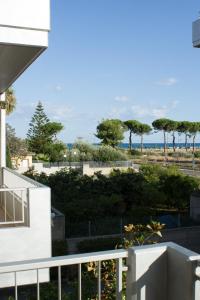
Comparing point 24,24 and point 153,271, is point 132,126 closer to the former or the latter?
point 24,24

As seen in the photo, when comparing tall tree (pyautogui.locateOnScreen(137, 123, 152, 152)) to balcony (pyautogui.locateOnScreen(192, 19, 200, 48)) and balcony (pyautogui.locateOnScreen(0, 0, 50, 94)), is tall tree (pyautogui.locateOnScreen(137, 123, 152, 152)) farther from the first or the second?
balcony (pyautogui.locateOnScreen(0, 0, 50, 94))

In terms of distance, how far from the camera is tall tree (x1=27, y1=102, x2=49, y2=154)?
1629 inches

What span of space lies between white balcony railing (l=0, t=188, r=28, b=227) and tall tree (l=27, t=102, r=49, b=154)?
3309cm

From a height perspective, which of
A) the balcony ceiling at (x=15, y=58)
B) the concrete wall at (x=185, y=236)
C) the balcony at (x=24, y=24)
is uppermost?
the balcony at (x=24, y=24)

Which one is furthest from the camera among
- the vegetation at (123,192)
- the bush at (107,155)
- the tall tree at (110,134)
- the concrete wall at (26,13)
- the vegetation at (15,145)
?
the tall tree at (110,134)

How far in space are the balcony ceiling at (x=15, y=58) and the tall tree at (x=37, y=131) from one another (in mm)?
33769

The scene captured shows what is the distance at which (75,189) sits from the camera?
18.3 m

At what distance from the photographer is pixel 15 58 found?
227 inches

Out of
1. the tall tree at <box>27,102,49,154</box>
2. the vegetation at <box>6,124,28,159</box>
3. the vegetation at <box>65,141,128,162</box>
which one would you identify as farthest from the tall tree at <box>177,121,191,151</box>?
the vegetation at <box>6,124,28,159</box>

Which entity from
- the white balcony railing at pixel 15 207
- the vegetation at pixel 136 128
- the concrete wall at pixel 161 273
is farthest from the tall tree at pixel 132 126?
the concrete wall at pixel 161 273

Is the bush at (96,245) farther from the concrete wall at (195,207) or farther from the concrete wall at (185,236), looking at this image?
the concrete wall at (195,207)

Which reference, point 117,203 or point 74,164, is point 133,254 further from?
point 74,164

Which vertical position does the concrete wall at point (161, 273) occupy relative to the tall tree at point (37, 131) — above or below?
below

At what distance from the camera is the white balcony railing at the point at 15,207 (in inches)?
228
